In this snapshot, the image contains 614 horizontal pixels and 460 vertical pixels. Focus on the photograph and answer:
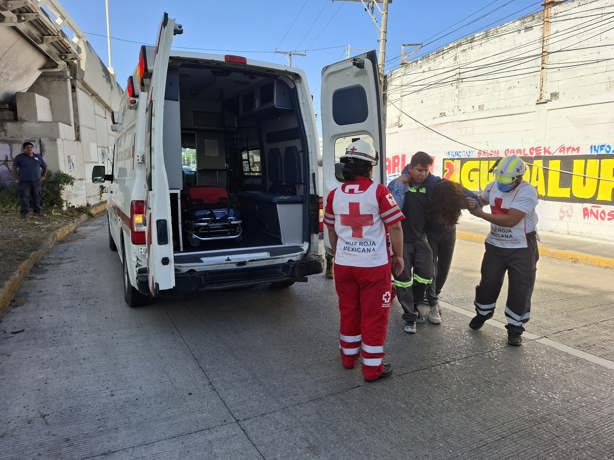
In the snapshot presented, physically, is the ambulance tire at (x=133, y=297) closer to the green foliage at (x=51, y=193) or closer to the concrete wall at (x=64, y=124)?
the concrete wall at (x=64, y=124)

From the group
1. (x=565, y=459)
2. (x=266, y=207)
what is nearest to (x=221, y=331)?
(x=266, y=207)

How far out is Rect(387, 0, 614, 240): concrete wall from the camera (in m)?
9.02

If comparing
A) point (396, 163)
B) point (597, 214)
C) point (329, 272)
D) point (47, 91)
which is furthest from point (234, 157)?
point (396, 163)

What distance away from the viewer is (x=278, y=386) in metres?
3.14

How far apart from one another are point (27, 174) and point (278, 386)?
31.0 feet

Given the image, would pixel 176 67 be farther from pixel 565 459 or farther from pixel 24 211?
pixel 24 211

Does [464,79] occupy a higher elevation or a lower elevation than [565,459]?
higher

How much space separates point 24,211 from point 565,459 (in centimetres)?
1120

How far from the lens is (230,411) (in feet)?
9.29

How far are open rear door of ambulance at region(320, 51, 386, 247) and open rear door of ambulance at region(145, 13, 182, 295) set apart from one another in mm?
1551

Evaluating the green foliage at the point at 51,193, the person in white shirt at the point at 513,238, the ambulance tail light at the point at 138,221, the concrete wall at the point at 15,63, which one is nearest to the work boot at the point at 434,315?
the person in white shirt at the point at 513,238

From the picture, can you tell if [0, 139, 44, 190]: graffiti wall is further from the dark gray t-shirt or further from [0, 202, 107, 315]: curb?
[0, 202, 107, 315]: curb

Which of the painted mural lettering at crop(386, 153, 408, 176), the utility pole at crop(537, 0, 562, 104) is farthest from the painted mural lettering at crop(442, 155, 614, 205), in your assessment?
the painted mural lettering at crop(386, 153, 408, 176)

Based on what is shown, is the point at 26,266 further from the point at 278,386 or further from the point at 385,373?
the point at 385,373
